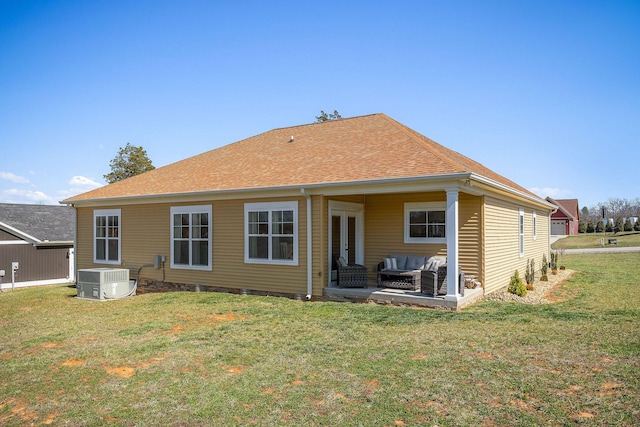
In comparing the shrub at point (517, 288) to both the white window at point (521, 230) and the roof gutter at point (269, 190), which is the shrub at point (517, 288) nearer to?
the white window at point (521, 230)

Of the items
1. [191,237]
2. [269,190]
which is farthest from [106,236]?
[269,190]

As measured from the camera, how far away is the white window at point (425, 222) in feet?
38.5

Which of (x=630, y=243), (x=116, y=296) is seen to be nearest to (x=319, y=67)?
(x=116, y=296)

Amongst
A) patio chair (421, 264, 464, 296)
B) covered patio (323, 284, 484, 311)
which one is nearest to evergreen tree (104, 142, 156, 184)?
covered patio (323, 284, 484, 311)

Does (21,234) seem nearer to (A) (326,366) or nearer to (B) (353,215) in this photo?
(B) (353,215)

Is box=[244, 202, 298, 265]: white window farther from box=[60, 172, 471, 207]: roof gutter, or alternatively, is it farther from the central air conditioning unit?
the central air conditioning unit

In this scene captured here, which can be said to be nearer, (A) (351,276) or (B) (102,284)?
(A) (351,276)

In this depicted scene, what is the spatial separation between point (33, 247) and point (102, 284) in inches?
406

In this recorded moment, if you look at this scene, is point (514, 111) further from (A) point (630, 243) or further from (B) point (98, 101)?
(A) point (630, 243)

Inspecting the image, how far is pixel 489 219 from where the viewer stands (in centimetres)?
1147

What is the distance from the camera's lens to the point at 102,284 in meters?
12.7

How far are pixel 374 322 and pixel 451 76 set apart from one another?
888 centimetres

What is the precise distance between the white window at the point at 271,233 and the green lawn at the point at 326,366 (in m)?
1.95

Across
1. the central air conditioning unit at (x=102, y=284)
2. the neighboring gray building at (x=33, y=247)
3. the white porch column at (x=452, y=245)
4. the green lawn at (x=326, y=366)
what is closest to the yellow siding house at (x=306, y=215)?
the white porch column at (x=452, y=245)
